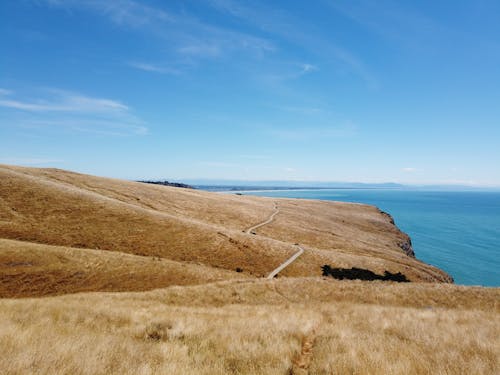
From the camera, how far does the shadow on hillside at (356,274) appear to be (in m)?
47.0

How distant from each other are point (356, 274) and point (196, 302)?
34263 mm

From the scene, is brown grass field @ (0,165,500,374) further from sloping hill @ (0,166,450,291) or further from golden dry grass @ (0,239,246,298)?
sloping hill @ (0,166,450,291)

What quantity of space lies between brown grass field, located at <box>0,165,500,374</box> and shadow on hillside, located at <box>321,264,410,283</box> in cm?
173

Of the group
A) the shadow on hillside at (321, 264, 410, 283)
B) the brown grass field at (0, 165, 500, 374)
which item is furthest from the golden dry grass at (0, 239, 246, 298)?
the shadow on hillside at (321, 264, 410, 283)

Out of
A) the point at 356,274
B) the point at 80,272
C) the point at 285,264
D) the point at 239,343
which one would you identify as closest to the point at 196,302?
the point at 80,272

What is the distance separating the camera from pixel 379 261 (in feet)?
194

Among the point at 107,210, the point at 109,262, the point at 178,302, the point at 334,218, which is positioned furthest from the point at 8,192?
the point at 334,218

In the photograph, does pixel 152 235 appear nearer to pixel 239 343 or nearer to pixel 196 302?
pixel 196 302

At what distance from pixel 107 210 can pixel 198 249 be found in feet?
59.1

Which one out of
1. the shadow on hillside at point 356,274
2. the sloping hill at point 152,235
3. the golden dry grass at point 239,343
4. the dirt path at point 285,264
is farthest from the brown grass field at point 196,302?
the shadow on hillside at point 356,274

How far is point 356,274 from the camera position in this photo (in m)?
49.2

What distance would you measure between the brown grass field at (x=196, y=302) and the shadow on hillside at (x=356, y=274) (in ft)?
5.67

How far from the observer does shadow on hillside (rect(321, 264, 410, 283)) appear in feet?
154

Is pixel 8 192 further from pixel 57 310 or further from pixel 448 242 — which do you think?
pixel 448 242
